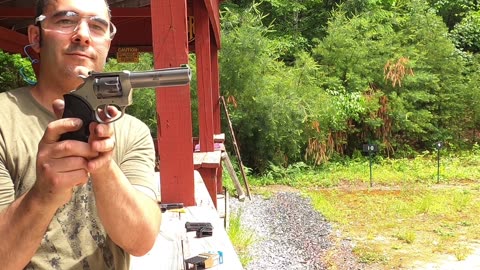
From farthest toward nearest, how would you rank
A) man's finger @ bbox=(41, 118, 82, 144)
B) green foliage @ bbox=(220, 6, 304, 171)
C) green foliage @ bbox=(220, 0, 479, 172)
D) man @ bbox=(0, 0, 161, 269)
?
green foliage @ bbox=(220, 0, 479, 172)
green foliage @ bbox=(220, 6, 304, 171)
man @ bbox=(0, 0, 161, 269)
man's finger @ bbox=(41, 118, 82, 144)

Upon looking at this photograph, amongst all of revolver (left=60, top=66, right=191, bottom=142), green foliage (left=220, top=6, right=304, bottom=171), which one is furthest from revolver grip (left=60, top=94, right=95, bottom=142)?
green foliage (left=220, top=6, right=304, bottom=171)

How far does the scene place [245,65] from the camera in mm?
14742

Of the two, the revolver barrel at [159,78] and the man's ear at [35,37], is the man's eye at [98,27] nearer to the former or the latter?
the man's ear at [35,37]

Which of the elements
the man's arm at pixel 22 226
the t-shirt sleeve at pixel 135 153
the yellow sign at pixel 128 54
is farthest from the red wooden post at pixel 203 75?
the man's arm at pixel 22 226

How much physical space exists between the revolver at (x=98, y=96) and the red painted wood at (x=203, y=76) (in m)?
4.86

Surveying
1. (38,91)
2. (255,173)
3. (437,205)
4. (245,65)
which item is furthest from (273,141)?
(38,91)

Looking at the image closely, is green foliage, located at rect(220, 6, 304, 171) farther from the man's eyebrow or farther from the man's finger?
the man's finger

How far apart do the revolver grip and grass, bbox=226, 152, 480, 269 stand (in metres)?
6.68

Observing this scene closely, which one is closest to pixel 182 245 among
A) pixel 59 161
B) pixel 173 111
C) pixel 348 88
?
pixel 173 111

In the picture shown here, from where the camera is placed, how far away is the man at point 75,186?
→ 1.27 m

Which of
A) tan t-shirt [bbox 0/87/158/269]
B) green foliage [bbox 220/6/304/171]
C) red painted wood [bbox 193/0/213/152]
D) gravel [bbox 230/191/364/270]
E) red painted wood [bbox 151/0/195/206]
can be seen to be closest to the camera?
tan t-shirt [bbox 0/87/158/269]

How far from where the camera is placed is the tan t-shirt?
4.51 ft

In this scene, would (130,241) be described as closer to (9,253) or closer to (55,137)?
(9,253)

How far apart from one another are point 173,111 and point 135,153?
122 cm
